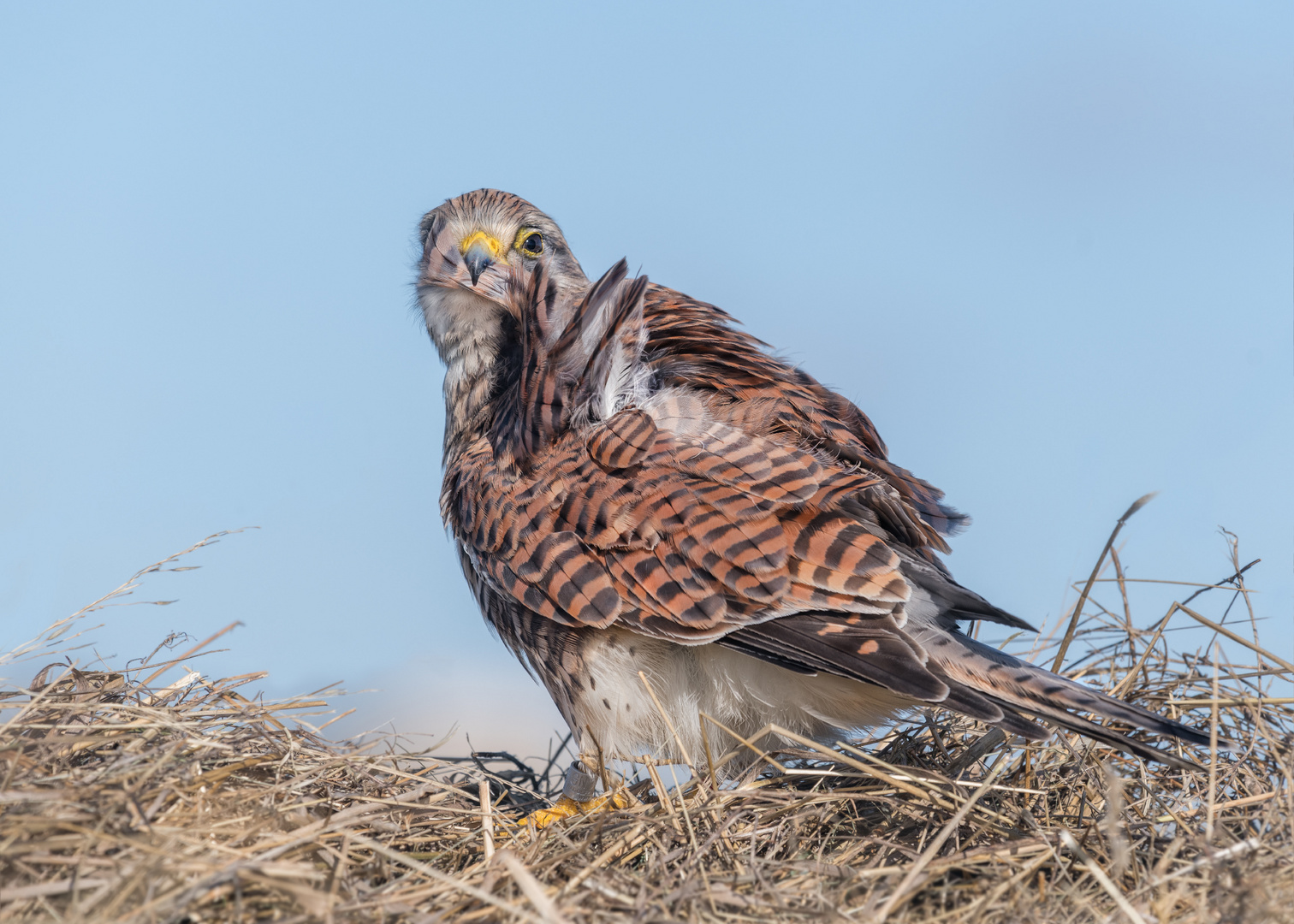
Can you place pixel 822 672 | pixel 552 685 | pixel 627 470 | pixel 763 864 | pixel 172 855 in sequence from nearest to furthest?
1. pixel 172 855
2. pixel 763 864
3. pixel 822 672
4. pixel 627 470
5. pixel 552 685

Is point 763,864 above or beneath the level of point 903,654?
beneath

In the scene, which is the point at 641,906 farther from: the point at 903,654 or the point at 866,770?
the point at 903,654

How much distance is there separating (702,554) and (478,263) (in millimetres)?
1551

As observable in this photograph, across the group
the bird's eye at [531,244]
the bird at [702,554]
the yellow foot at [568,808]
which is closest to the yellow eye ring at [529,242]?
the bird's eye at [531,244]

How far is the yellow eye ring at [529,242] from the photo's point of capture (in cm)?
349

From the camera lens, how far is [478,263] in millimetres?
3354

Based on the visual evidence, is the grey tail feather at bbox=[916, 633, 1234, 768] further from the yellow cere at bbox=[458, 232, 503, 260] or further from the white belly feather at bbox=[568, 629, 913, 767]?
the yellow cere at bbox=[458, 232, 503, 260]

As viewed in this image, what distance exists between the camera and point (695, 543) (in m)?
2.38

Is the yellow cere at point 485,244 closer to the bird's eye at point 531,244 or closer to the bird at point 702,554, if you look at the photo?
the bird's eye at point 531,244

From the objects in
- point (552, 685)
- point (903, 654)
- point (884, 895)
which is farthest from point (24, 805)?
point (903, 654)

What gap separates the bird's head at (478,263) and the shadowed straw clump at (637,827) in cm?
144

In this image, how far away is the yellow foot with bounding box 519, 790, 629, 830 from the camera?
2512 mm

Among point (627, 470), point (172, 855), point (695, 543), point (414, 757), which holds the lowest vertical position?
point (172, 855)

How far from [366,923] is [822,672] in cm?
118
